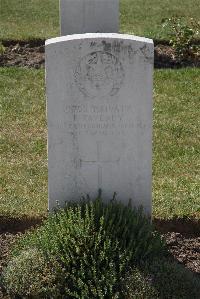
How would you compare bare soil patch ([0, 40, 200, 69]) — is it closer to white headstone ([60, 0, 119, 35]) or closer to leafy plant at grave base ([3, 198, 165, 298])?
white headstone ([60, 0, 119, 35])

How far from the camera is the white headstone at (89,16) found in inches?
371

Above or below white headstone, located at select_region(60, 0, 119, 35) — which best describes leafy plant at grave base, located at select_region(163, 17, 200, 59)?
below

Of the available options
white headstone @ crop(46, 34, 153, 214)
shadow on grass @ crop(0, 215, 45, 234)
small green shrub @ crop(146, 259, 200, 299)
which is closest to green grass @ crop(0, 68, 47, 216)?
shadow on grass @ crop(0, 215, 45, 234)

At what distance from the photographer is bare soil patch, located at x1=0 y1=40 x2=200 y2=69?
38.4 ft

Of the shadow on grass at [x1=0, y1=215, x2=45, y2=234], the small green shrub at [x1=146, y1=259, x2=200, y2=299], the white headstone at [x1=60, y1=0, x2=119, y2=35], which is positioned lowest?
the small green shrub at [x1=146, y1=259, x2=200, y2=299]

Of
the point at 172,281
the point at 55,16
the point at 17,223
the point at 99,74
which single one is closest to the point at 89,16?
the point at 17,223

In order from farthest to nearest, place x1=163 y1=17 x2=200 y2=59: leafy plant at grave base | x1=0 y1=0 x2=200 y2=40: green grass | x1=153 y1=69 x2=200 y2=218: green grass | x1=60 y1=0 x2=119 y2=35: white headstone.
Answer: x1=0 y1=0 x2=200 y2=40: green grass, x1=163 y1=17 x2=200 y2=59: leafy plant at grave base, x1=60 y1=0 x2=119 y2=35: white headstone, x1=153 y1=69 x2=200 y2=218: green grass

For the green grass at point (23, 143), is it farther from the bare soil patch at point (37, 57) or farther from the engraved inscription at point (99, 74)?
the engraved inscription at point (99, 74)

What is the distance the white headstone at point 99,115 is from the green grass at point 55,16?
7.42 m

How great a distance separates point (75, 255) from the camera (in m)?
5.29

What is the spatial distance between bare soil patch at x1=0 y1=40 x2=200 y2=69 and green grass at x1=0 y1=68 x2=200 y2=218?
0.48 metres

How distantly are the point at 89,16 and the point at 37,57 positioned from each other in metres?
2.30

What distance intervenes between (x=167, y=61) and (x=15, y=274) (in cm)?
719

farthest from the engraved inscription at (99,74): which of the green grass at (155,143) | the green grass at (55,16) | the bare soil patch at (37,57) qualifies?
the green grass at (55,16)
